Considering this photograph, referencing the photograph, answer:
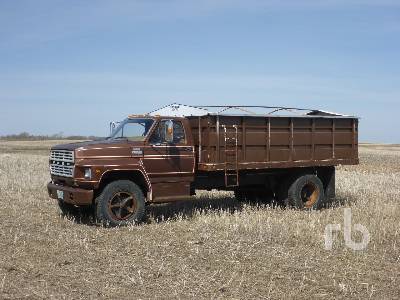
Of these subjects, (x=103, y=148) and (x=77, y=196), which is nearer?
(x=77, y=196)

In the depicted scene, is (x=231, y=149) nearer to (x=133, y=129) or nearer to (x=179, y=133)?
(x=179, y=133)

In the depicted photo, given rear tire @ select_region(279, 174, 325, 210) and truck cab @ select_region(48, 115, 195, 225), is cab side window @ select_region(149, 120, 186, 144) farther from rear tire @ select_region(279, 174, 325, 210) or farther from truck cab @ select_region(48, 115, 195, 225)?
rear tire @ select_region(279, 174, 325, 210)

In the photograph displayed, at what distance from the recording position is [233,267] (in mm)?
7461

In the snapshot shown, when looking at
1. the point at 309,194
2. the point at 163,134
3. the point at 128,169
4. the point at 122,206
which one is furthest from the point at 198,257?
the point at 309,194

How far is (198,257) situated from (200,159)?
12.9 ft

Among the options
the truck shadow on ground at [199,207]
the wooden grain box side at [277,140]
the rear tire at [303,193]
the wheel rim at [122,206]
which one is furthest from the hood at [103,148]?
the rear tire at [303,193]

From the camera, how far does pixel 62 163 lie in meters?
11.0

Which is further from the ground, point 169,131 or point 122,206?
point 169,131

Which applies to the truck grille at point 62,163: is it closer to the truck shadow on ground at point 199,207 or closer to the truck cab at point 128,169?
the truck cab at point 128,169

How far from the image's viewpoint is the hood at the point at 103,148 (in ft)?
34.2

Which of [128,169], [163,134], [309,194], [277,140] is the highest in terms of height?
[163,134]

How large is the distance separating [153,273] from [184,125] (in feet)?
16.2

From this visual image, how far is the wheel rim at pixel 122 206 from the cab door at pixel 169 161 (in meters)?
0.52

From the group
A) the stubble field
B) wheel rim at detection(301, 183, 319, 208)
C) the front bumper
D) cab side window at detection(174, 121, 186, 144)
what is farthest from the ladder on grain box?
the front bumper
